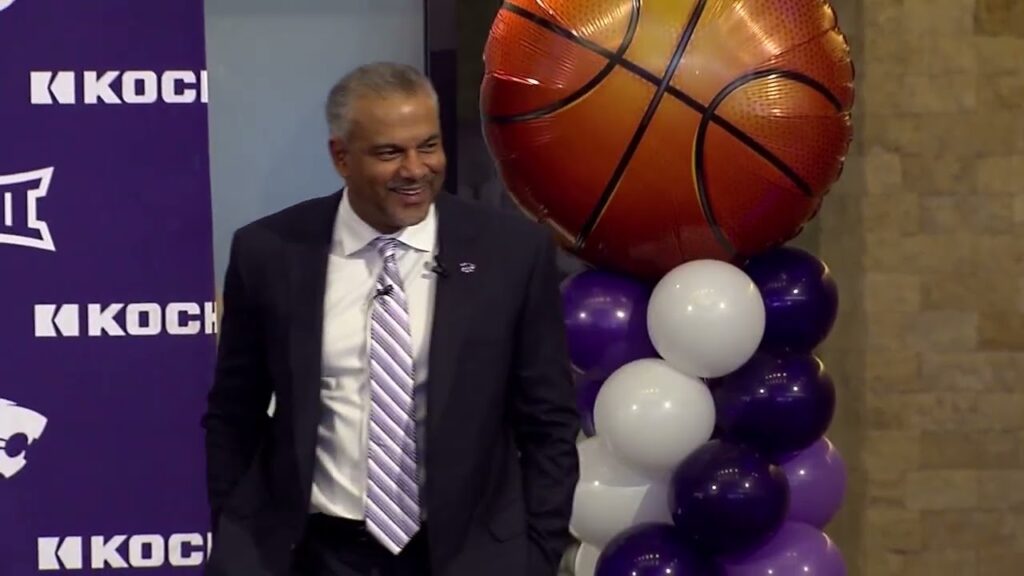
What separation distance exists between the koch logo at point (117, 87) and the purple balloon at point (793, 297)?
52.0 inches

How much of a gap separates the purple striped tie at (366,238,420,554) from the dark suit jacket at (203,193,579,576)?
4 centimetres

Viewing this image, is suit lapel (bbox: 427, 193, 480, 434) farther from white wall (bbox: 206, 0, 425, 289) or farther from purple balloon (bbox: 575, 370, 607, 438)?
white wall (bbox: 206, 0, 425, 289)

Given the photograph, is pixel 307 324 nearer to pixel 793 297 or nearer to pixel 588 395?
pixel 588 395

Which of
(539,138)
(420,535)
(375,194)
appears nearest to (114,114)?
(539,138)

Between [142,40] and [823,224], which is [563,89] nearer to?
[142,40]

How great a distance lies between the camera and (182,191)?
323 centimetres

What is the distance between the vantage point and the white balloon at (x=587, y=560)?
3.39 meters

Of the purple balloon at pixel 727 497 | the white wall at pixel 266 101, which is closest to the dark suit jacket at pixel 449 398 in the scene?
the purple balloon at pixel 727 497

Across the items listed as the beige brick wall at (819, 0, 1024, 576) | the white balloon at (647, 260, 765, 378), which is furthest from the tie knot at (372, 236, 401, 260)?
the beige brick wall at (819, 0, 1024, 576)

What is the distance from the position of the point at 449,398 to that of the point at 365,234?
0.30 m

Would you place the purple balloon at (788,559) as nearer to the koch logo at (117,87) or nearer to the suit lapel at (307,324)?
the suit lapel at (307,324)

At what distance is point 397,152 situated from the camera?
2.17m

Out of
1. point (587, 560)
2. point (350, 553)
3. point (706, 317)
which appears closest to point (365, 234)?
point (350, 553)

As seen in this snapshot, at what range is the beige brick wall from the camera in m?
4.10
